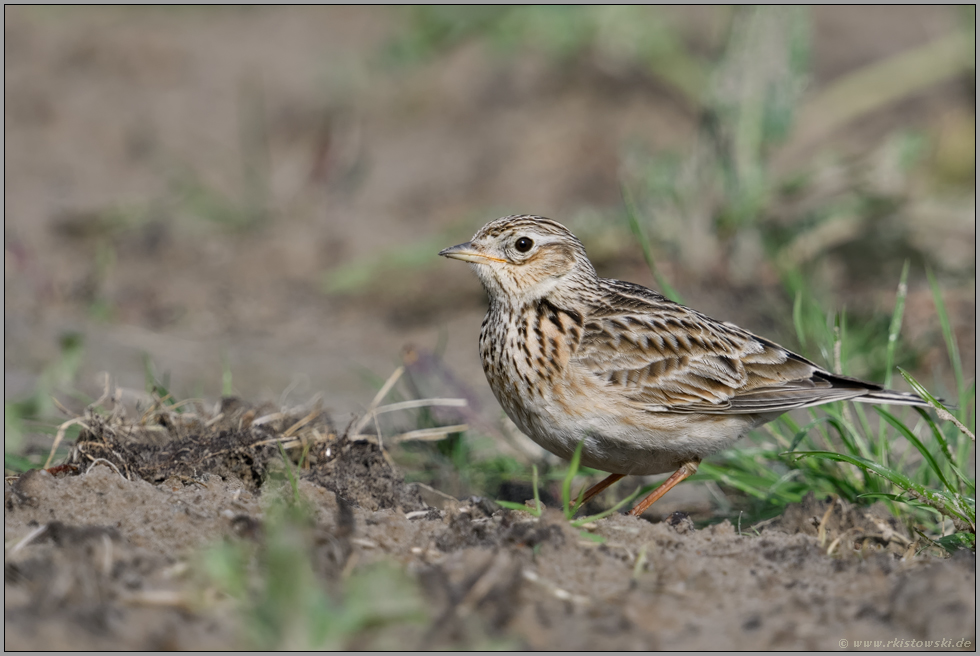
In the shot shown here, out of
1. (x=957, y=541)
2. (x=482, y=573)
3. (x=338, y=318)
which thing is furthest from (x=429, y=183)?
(x=482, y=573)

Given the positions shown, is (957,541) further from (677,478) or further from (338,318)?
(338,318)

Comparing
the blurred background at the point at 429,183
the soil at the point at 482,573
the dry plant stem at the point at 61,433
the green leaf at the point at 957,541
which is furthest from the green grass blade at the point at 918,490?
the dry plant stem at the point at 61,433

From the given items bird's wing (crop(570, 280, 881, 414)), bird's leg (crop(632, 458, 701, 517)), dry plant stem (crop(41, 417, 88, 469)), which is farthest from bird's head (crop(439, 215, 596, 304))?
dry plant stem (crop(41, 417, 88, 469))

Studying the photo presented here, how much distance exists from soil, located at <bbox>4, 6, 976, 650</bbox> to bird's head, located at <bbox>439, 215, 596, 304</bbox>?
0.87 m

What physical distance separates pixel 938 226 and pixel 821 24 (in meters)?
8.38

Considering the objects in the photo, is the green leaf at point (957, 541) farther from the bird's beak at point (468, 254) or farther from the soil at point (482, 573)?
the bird's beak at point (468, 254)

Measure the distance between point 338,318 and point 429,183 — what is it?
10.9 feet

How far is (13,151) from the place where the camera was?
1156 cm

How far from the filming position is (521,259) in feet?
16.2

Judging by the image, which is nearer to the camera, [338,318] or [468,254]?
[468,254]

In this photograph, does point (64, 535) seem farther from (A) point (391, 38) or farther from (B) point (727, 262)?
(A) point (391, 38)

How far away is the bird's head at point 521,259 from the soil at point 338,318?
87 cm

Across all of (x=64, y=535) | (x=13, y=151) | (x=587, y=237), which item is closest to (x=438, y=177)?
(x=587, y=237)

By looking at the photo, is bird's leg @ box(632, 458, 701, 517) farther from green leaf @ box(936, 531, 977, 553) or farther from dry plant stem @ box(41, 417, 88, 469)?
dry plant stem @ box(41, 417, 88, 469)
